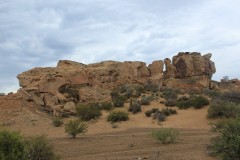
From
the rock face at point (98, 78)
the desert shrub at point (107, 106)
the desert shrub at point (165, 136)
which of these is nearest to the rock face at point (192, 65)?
the rock face at point (98, 78)

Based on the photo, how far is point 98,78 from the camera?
4722 cm

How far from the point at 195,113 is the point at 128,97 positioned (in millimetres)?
12434

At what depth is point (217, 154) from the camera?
42.1 feet

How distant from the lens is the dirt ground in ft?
49.7

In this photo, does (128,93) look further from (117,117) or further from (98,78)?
(117,117)

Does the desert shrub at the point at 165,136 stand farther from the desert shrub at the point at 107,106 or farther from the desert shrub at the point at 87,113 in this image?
the desert shrub at the point at 107,106

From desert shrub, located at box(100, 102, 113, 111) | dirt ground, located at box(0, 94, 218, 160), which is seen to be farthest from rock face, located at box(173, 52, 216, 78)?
desert shrub, located at box(100, 102, 113, 111)

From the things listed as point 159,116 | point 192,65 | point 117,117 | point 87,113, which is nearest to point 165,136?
point 159,116

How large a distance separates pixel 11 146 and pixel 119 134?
52.0 ft

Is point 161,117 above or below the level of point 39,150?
above

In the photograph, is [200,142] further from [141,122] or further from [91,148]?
[141,122]

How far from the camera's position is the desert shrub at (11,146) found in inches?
349

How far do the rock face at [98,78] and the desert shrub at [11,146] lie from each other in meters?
26.0

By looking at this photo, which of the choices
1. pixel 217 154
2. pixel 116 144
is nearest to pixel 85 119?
pixel 116 144
